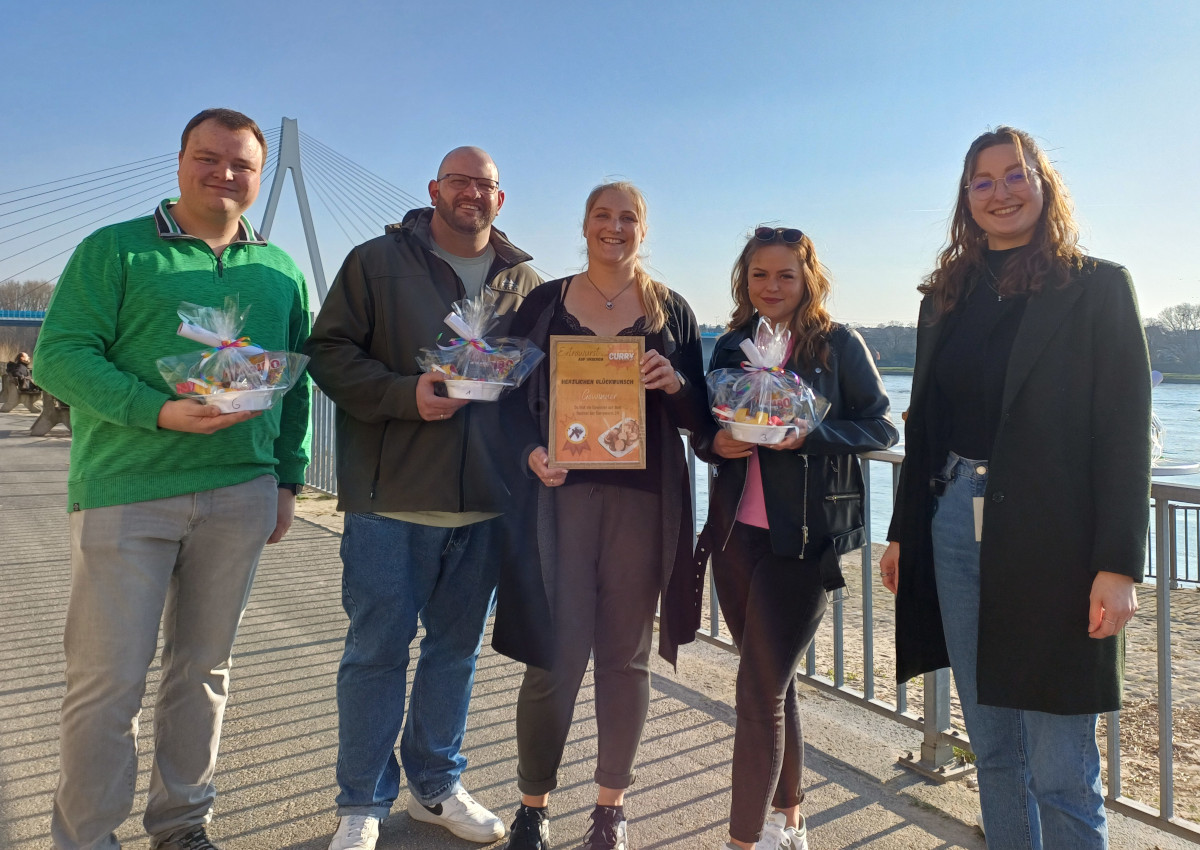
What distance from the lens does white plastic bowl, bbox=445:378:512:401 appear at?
2576mm

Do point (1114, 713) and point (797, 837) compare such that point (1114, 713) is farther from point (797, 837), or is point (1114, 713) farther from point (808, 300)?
point (808, 300)

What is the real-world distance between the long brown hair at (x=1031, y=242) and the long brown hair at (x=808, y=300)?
426mm

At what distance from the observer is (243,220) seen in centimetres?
282

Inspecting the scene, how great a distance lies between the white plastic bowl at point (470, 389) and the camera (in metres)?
2.58

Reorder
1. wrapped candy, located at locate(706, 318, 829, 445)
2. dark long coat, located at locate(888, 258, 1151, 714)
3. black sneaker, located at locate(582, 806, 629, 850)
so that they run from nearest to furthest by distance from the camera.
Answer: dark long coat, located at locate(888, 258, 1151, 714) < wrapped candy, located at locate(706, 318, 829, 445) < black sneaker, located at locate(582, 806, 629, 850)

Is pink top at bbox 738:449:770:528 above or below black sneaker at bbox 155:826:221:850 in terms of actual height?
above

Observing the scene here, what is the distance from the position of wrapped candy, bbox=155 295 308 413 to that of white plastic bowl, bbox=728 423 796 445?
1372mm

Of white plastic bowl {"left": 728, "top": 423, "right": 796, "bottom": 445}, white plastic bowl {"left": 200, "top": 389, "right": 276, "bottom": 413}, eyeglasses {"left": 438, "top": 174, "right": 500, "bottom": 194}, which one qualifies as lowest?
white plastic bowl {"left": 728, "top": 423, "right": 796, "bottom": 445}

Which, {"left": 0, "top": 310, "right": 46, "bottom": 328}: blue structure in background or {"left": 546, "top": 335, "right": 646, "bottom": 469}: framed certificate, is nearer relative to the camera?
{"left": 546, "top": 335, "right": 646, "bottom": 469}: framed certificate

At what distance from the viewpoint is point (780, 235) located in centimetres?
272

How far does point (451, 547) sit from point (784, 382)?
1.24 metres

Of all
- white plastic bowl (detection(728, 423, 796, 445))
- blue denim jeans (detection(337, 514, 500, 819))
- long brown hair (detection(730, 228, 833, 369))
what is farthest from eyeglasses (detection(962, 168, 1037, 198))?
blue denim jeans (detection(337, 514, 500, 819))

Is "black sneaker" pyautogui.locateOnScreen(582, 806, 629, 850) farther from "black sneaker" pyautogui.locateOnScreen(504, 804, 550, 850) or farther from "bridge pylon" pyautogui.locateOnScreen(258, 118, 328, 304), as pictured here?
"bridge pylon" pyautogui.locateOnScreen(258, 118, 328, 304)

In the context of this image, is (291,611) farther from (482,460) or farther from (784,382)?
(784,382)
